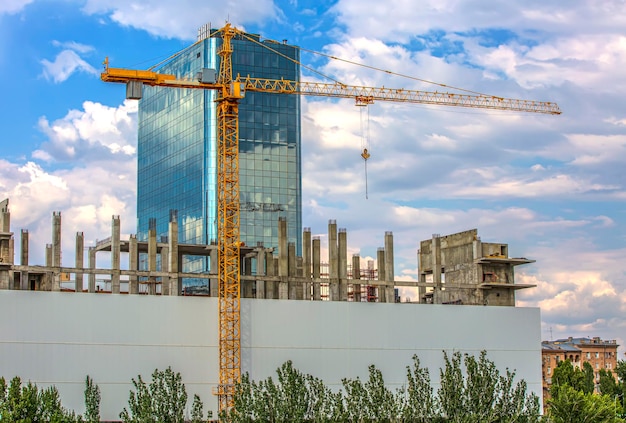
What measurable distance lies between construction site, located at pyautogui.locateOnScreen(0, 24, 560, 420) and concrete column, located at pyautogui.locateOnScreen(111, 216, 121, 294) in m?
0.09

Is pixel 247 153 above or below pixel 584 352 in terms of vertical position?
above

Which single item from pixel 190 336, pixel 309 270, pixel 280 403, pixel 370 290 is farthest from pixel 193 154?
pixel 280 403

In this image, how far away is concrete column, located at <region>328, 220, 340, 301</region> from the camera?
83812 millimetres

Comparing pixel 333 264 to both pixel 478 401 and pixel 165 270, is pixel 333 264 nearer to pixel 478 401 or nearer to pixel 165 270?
pixel 165 270

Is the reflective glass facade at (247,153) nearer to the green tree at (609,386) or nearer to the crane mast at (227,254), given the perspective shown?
the crane mast at (227,254)

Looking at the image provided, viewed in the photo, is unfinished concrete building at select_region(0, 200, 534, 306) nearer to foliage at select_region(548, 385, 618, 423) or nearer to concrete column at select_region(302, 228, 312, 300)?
concrete column at select_region(302, 228, 312, 300)

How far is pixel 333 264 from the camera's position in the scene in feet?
277

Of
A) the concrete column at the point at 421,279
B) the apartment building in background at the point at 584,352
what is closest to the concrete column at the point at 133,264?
the concrete column at the point at 421,279

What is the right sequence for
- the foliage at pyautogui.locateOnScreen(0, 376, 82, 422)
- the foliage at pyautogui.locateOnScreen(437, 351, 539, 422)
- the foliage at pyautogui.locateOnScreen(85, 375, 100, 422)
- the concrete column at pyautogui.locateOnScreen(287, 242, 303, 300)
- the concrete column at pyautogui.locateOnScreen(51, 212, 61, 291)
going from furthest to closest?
the concrete column at pyautogui.locateOnScreen(287, 242, 303, 300), the concrete column at pyautogui.locateOnScreen(51, 212, 61, 291), the foliage at pyautogui.locateOnScreen(85, 375, 100, 422), the foliage at pyautogui.locateOnScreen(0, 376, 82, 422), the foliage at pyautogui.locateOnScreen(437, 351, 539, 422)

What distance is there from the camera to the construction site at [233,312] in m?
71.6

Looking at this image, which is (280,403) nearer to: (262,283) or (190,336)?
(190,336)

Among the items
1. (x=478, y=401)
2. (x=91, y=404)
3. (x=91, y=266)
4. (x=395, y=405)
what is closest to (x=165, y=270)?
(x=91, y=266)

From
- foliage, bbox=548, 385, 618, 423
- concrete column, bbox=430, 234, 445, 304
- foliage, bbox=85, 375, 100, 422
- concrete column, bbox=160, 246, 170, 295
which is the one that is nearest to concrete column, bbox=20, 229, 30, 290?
concrete column, bbox=160, 246, 170, 295

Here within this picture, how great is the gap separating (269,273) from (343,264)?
6474 mm
